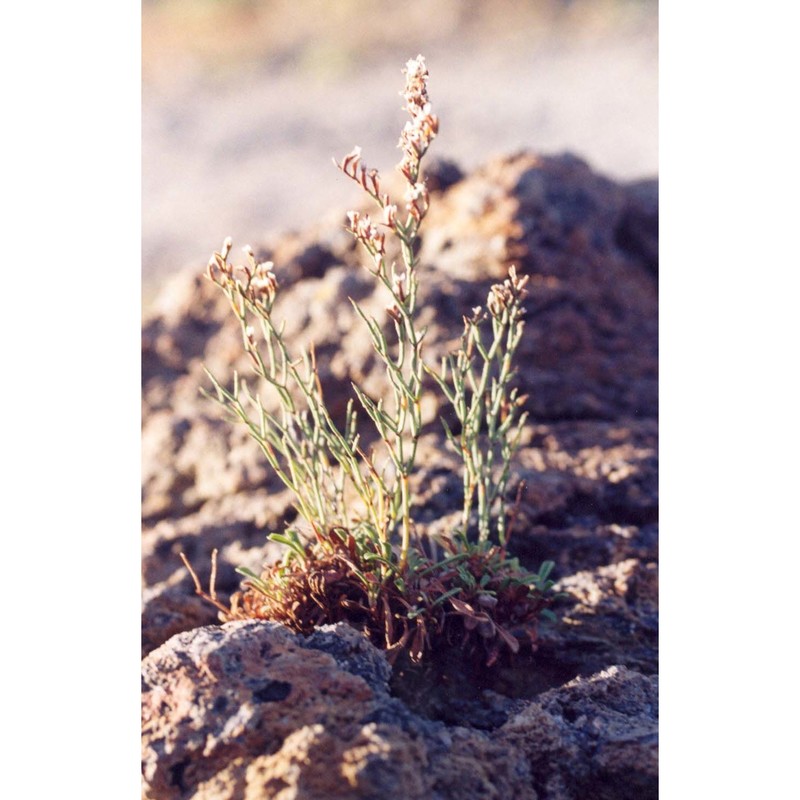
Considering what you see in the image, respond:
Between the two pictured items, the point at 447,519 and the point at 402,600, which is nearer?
the point at 402,600

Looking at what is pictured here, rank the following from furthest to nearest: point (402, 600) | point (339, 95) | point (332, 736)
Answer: point (339, 95), point (402, 600), point (332, 736)

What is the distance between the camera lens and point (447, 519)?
200 centimetres

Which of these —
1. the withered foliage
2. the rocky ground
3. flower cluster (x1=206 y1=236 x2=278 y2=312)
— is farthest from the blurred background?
the withered foliage

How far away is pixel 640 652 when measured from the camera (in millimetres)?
1669

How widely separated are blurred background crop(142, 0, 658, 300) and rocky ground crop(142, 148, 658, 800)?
1.15 ft

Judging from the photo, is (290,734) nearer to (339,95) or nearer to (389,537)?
(389,537)

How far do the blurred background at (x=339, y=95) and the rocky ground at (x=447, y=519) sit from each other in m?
0.35

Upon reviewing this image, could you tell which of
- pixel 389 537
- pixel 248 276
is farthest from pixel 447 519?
pixel 248 276

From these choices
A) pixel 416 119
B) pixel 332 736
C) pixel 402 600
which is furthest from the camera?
pixel 402 600

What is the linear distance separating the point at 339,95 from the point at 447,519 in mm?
3547
